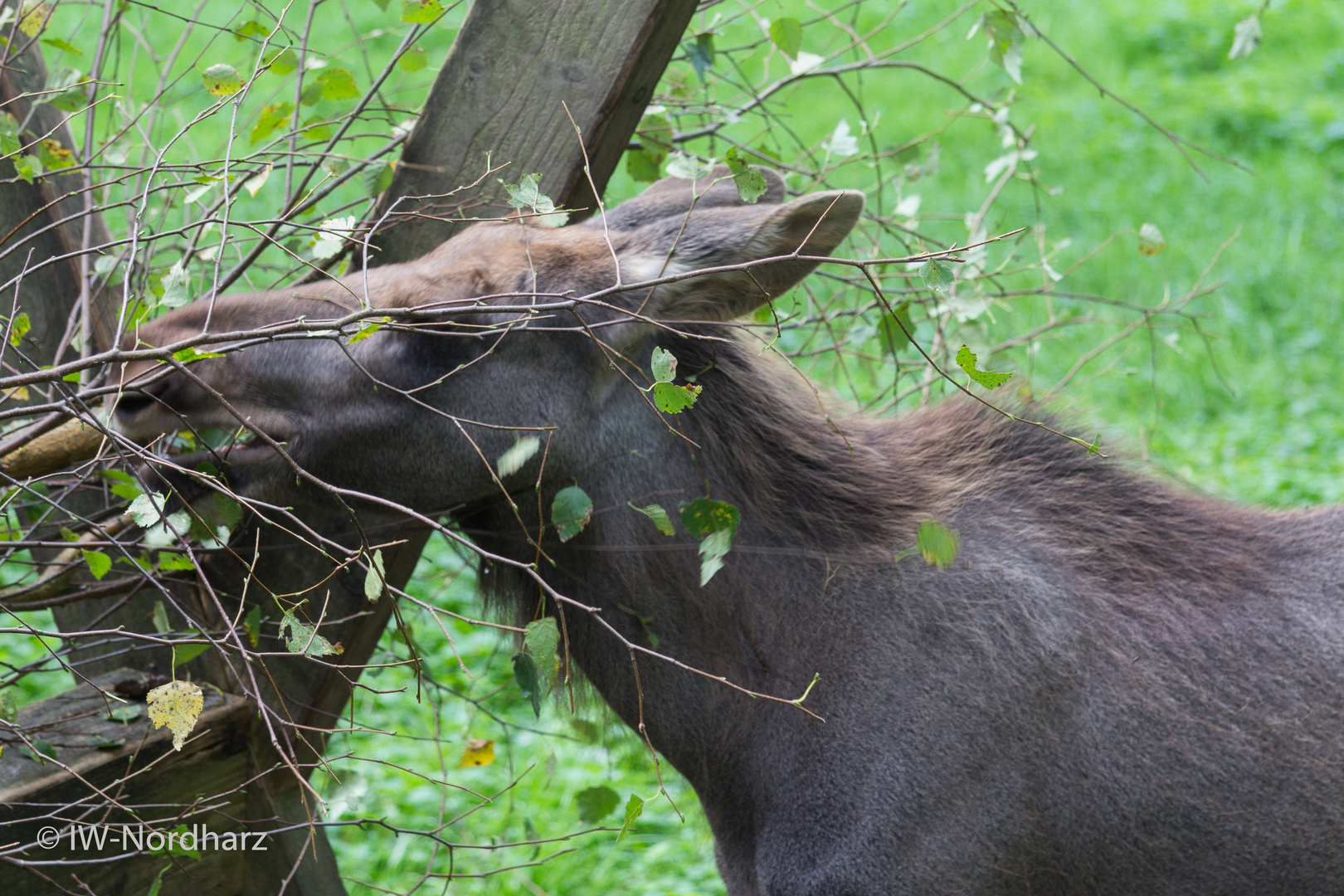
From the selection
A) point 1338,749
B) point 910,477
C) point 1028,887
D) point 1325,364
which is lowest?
point 1325,364

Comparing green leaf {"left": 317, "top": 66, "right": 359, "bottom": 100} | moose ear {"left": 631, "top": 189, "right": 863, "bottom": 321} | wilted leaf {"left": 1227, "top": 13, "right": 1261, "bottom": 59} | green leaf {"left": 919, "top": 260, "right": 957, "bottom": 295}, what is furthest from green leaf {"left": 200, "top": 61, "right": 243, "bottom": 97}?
wilted leaf {"left": 1227, "top": 13, "right": 1261, "bottom": 59}

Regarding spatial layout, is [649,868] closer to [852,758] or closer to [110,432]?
[852,758]

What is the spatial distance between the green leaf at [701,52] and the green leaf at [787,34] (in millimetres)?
388

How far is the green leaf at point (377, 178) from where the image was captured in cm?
265

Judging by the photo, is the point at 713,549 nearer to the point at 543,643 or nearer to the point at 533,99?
the point at 543,643

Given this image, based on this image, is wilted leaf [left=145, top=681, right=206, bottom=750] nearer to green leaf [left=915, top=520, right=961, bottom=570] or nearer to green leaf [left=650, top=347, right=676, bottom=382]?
green leaf [left=650, top=347, right=676, bottom=382]

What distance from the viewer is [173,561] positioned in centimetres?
246

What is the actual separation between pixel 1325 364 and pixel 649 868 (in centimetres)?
572

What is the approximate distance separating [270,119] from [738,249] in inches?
39.8

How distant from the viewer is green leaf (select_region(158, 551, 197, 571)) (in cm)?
236

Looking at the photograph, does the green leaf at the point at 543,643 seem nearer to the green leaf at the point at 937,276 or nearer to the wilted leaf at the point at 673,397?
the wilted leaf at the point at 673,397

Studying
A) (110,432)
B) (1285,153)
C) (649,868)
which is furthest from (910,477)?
(1285,153)

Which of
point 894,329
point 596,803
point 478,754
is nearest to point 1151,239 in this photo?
point 894,329

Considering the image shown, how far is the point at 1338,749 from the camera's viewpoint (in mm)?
2402
